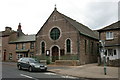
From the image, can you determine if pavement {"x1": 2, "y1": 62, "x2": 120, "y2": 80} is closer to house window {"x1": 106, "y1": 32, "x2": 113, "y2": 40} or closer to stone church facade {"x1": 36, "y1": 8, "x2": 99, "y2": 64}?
house window {"x1": 106, "y1": 32, "x2": 113, "y2": 40}

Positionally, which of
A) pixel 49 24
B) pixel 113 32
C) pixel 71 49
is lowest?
pixel 71 49

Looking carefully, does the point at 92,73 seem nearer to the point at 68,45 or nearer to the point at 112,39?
the point at 112,39

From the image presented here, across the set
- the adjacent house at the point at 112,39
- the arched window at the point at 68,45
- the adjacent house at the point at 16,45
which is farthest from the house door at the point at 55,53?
the adjacent house at the point at 112,39

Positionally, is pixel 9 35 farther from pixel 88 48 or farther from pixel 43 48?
pixel 88 48

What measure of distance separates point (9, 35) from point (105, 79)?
33.4m

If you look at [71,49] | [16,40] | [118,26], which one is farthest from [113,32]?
[16,40]

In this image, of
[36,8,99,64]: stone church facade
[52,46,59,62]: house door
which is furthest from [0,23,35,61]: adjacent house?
[52,46,59,62]: house door

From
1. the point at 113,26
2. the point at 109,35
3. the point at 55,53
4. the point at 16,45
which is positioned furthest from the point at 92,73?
the point at 16,45

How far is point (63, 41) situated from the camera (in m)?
29.4

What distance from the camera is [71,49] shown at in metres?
28.2

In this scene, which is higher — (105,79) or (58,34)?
(58,34)

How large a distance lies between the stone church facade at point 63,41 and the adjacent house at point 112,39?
4293 millimetres

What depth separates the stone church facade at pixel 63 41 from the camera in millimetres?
28181

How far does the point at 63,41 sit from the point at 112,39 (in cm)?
818
